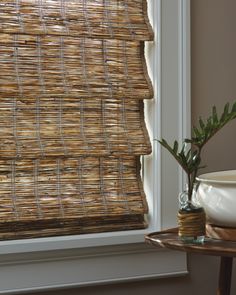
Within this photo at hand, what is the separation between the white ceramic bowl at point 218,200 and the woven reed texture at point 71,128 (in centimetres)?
40

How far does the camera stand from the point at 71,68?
5.75 ft

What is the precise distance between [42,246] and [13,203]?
0.17 m

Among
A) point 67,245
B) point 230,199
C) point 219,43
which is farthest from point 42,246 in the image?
point 219,43

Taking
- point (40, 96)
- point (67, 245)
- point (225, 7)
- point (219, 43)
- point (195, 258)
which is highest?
point (225, 7)

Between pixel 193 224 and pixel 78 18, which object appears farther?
pixel 78 18

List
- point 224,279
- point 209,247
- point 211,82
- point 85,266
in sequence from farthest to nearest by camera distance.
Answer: point 211,82 → point 85,266 → point 224,279 → point 209,247

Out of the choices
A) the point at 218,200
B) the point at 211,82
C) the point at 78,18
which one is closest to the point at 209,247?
the point at 218,200

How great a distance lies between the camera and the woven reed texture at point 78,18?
1686 mm

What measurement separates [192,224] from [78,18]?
0.81 metres

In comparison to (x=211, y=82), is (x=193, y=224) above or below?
below

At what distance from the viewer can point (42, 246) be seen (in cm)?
165

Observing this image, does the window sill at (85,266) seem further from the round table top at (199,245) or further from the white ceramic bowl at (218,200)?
the white ceramic bowl at (218,200)

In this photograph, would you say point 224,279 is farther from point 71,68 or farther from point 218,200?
point 71,68

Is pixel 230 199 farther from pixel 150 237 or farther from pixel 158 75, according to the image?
pixel 158 75
